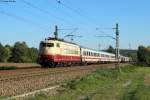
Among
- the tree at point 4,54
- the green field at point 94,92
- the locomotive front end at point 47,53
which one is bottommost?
the green field at point 94,92

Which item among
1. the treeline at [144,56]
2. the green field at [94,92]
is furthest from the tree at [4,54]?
the green field at [94,92]

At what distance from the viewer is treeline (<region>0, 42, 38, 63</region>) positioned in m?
122

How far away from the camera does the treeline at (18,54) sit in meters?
122

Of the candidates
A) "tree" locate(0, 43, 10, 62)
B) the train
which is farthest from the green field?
"tree" locate(0, 43, 10, 62)

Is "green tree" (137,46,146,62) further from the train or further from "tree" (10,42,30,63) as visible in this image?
the train

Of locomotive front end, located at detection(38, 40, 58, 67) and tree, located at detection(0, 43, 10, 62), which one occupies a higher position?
tree, located at detection(0, 43, 10, 62)

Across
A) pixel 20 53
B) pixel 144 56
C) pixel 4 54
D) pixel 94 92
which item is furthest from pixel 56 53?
pixel 20 53

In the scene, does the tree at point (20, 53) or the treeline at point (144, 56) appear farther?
the tree at point (20, 53)

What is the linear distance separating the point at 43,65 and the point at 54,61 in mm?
1674

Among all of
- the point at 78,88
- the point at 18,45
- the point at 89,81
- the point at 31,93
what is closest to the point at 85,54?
the point at 89,81

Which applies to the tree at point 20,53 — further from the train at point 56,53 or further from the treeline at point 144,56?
the train at point 56,53

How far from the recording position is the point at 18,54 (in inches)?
4966

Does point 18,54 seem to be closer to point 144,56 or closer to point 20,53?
point 20,53

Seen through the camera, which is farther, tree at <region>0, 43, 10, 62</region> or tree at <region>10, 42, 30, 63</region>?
tree at <region>10, 42, 30, 63</region>
